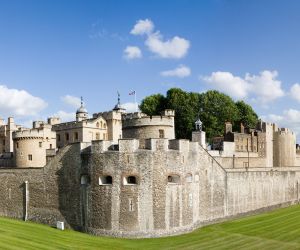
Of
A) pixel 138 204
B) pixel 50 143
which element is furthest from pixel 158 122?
pixel 50 143

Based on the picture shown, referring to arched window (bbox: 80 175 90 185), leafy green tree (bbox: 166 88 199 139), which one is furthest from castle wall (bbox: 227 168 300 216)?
leafy green tree (bbox: 166 88 199 139)

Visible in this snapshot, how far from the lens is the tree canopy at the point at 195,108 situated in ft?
211

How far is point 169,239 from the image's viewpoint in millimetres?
28578

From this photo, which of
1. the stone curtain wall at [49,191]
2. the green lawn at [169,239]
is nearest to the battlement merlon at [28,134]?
the stone curtain wall at [49,191]

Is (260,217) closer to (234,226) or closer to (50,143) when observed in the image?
(234,226)

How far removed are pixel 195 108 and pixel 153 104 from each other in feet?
23.4

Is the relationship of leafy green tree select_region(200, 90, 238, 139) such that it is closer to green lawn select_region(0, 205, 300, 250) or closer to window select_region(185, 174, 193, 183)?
green lawn select_region(0, 205, 300, 250)

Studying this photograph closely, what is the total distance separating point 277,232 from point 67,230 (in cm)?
1513

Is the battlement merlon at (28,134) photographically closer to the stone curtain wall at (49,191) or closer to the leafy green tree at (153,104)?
the stone curtain wall at (49,191)

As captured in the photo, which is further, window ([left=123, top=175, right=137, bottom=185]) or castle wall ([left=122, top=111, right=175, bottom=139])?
castle wall ([left=122, top=111, right=175, bottom=139])

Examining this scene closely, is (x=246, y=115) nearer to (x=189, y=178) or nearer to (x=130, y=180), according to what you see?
(x=189, y=178)

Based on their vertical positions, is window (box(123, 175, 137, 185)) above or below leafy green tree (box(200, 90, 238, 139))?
below

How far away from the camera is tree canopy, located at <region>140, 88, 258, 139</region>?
64250 mm

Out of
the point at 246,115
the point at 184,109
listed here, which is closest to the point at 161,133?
the point at 184,109
